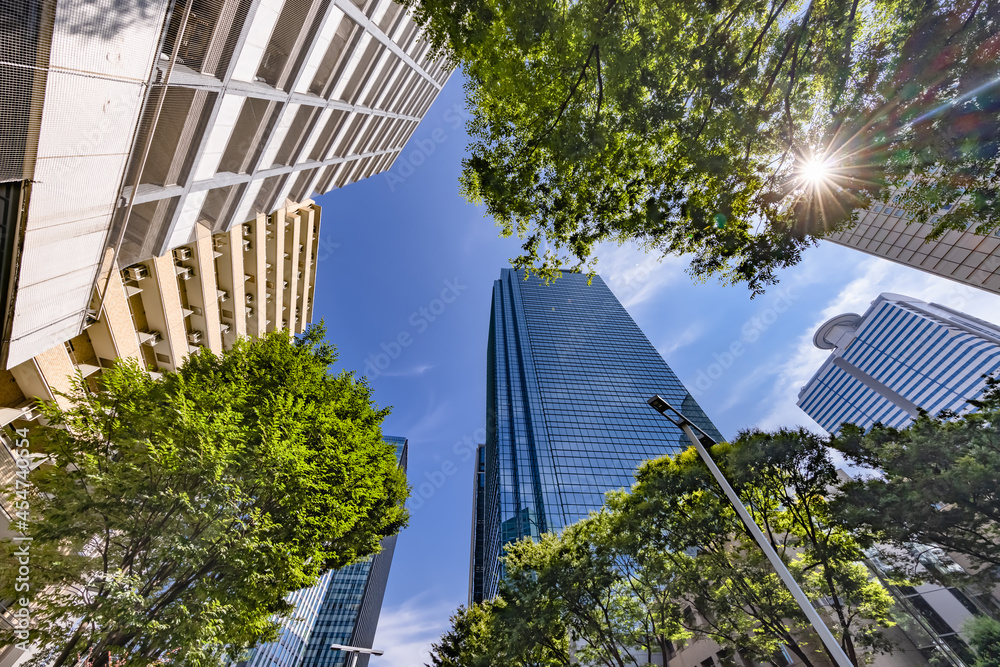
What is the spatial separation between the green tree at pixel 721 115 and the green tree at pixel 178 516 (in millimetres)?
7758

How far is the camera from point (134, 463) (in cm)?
715

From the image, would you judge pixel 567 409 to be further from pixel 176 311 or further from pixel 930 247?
pixel 176 311

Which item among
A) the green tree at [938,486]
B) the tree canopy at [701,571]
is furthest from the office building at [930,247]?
the tree canopy at [701,571]

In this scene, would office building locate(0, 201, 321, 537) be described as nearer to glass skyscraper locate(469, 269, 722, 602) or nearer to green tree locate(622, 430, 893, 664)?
green tree locate(622, 430, 893, 664)

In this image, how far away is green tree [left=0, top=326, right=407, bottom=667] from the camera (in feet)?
21.1

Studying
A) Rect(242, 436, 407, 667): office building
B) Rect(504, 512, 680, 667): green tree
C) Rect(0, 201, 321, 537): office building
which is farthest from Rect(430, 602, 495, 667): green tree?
Rect(242, 436, 407, 667): office building

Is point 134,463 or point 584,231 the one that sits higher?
point 584,231

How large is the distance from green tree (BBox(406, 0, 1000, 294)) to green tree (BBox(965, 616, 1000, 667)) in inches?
486

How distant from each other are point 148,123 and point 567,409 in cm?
6035

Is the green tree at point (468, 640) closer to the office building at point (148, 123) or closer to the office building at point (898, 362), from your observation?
the office building at point (148, 123)

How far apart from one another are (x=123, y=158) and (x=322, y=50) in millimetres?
9387

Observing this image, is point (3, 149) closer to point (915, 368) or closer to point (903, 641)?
point (903, 641)

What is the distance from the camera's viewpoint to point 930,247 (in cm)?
2452

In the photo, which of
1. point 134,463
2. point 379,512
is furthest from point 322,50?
point 379,512
